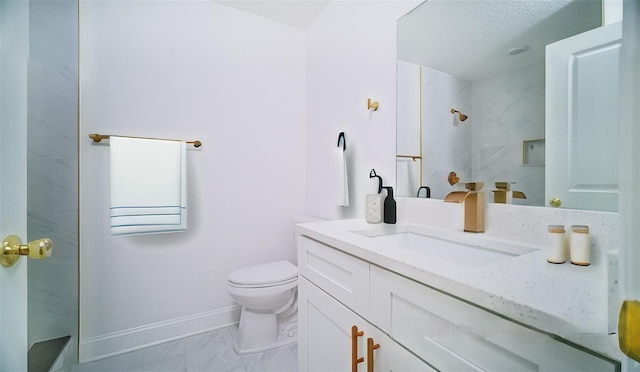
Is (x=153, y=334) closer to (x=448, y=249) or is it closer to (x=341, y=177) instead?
(x=341, y=177)

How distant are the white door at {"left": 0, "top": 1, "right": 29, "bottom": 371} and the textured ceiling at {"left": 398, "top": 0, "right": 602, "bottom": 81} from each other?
4.51 ft

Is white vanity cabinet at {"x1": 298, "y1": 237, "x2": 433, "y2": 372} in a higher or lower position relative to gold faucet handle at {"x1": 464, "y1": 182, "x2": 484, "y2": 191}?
lower

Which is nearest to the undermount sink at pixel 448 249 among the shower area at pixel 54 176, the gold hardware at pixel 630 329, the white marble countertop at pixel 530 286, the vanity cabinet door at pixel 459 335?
the white marble countertop at pixel 530 286

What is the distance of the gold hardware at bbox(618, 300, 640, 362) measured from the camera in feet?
0.68

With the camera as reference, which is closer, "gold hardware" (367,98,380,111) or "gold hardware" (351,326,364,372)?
"gold hardware" (351,326,364,372)

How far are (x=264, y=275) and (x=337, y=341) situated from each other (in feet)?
2.84

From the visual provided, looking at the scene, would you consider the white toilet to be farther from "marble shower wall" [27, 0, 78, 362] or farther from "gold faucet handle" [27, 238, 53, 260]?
"gold faucet handle" [27, 238, 53, 260]

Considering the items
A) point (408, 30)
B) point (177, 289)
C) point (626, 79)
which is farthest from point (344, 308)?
point (177, 289)

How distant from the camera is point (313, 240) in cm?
109

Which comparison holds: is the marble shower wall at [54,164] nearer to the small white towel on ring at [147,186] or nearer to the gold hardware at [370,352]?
the small white towel on ring at [147,186]

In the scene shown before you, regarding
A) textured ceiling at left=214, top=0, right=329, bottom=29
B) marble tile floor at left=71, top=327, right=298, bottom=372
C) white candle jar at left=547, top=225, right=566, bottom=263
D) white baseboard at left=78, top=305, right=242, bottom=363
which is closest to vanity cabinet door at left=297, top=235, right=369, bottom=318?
white candle jar at left=547, top=225, right=566, bottom=263

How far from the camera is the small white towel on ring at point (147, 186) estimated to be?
156cm

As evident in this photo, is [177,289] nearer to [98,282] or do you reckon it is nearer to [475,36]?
[98,282]

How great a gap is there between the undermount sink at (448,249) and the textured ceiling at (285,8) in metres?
1.78
